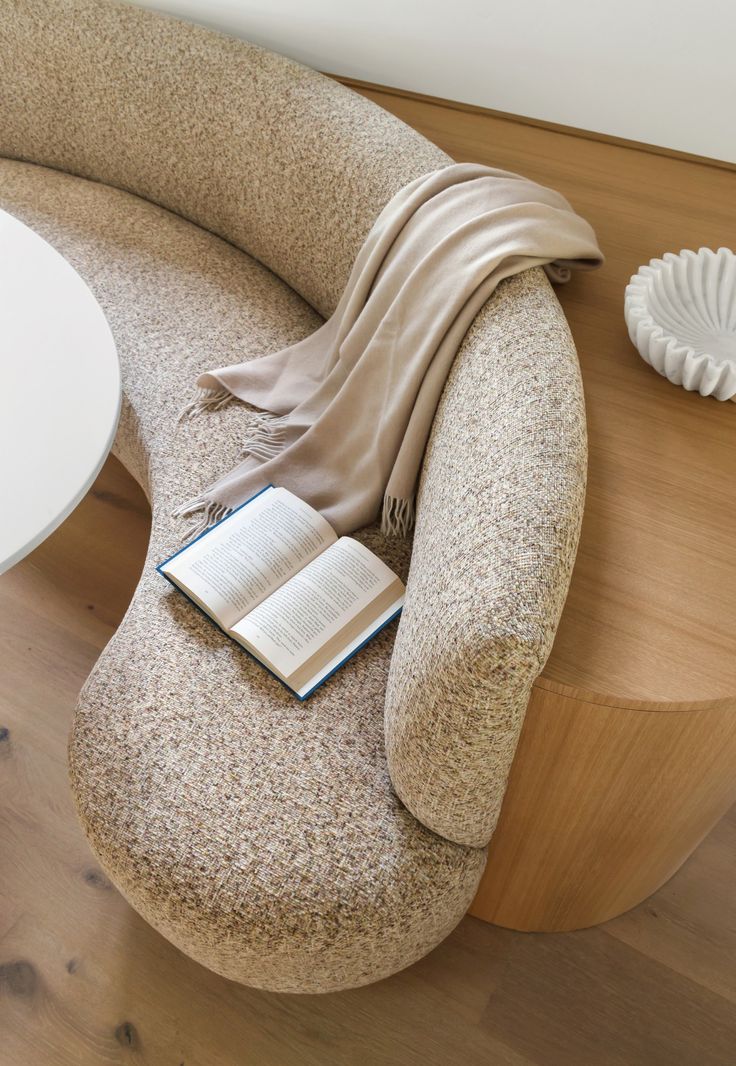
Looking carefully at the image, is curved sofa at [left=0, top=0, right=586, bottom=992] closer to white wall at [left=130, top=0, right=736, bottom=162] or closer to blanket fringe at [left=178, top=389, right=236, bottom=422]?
blanket fringe at [left=178, top=389, right=236, bottom=422]

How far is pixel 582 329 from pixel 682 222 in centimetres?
41

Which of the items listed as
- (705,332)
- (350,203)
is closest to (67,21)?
(350,203)

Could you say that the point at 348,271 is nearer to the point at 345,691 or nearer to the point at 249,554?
the point at 249,554

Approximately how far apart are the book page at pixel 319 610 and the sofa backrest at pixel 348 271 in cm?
12

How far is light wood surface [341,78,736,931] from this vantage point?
3.42 feet

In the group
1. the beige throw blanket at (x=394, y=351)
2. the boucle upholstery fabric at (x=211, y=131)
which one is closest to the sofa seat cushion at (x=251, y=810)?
the beige throw blanket at (x=394, y=351)

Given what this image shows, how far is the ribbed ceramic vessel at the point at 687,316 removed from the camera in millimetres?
1336

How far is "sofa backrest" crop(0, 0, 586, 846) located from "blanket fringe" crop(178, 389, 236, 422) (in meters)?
0.35

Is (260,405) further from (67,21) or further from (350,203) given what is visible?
(67,21)

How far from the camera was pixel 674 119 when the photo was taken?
1.75m

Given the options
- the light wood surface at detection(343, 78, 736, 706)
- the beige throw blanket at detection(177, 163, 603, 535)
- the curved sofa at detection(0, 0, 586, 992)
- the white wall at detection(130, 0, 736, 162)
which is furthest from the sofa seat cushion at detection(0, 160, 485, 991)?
the white wall at detection(130, 0, 736, 162)

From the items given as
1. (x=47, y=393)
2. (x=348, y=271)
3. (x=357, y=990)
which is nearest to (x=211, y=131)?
(x=348, y=271)

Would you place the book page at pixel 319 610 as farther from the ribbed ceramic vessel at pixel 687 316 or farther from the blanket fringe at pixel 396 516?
the ribbed ceramic vessel at pixel 687 316

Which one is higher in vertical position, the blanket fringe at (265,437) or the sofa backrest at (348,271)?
the sofa backrest at (348,271)
